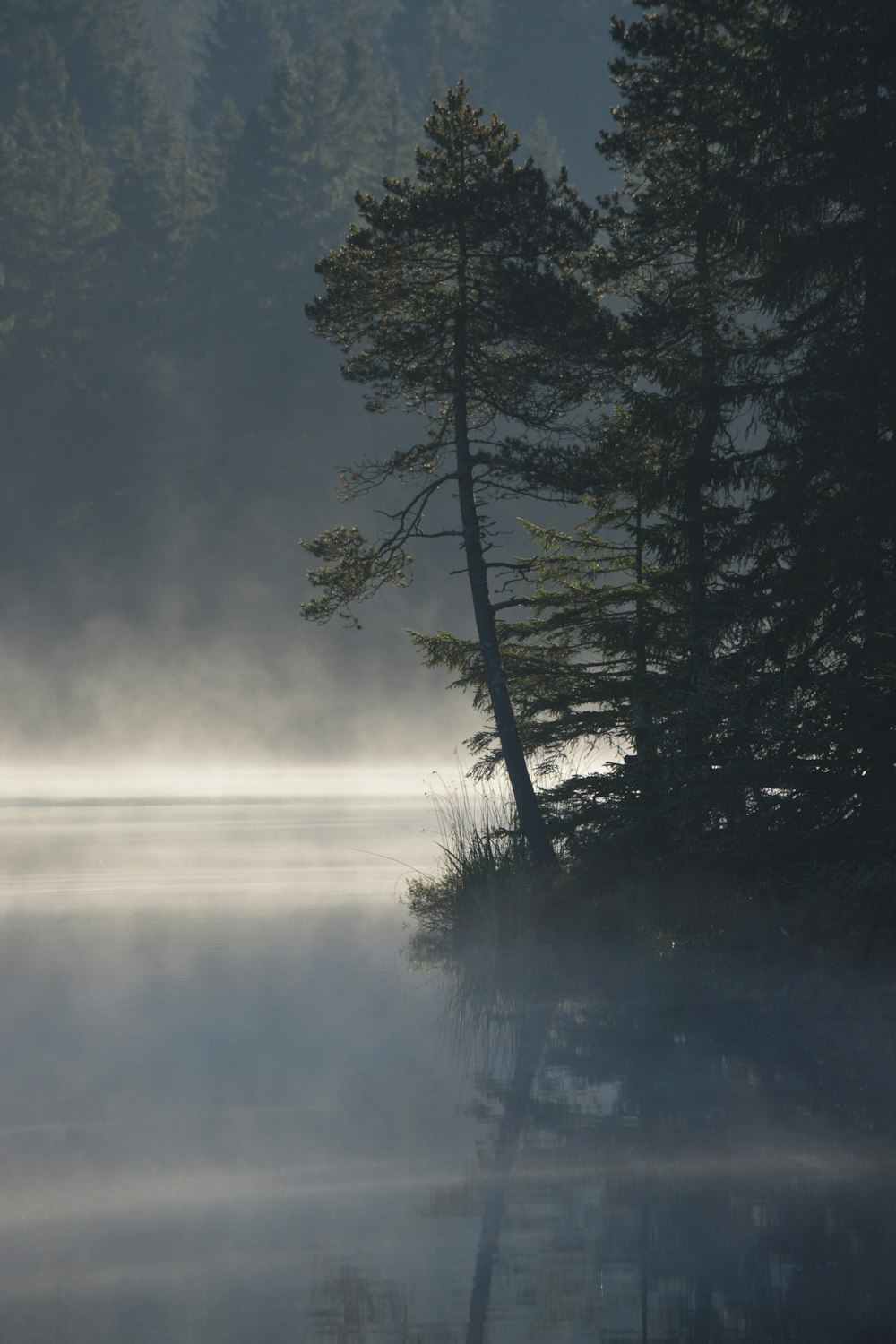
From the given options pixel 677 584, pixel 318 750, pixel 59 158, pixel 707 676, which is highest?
pixel 59 158

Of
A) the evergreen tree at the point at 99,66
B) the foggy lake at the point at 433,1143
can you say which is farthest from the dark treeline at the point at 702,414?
the evergreen tree at the point at 99,66

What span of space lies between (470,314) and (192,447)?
7280 centimetres

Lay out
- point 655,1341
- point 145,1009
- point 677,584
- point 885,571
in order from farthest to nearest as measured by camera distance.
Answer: point 677,584 < point 885,571 < point 145,1009 < point 655,1341

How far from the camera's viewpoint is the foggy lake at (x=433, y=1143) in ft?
18.4

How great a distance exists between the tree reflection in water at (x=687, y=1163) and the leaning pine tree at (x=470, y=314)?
5.54 meters

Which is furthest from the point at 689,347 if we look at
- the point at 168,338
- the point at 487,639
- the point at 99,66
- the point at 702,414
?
the point at 99,66

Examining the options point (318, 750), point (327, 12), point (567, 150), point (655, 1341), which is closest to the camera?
point (655, 1341)

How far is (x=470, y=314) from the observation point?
17625 mm

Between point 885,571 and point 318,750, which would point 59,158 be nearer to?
point 318,750

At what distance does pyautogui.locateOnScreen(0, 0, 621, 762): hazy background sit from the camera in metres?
78.8

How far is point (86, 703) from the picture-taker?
77875mm

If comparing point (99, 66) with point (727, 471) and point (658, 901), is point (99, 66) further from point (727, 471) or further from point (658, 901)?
point (658, 901)

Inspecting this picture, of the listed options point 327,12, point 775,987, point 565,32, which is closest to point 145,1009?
point 775,987

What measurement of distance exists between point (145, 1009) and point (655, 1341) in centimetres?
735
